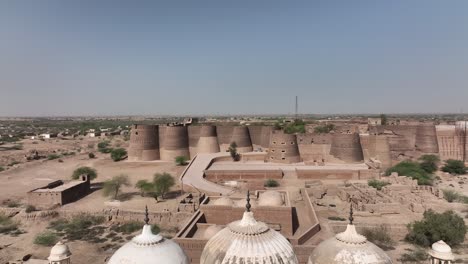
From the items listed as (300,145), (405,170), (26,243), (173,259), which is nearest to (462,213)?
(405,170)

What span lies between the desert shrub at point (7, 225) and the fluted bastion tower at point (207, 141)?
65.6 feet

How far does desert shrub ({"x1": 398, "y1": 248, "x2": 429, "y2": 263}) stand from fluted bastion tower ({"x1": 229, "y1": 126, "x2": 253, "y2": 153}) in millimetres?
23410

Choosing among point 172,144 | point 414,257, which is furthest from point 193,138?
point 414,257

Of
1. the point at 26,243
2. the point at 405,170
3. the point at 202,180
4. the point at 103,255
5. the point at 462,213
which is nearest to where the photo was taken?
the point at 103,255

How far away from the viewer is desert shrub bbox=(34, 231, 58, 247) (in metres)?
13.0

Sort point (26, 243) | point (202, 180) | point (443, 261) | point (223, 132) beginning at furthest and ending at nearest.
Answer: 1. point (223, 132)
2. point (202, 180)
3. point (26, 243)
4. point (443, 261)

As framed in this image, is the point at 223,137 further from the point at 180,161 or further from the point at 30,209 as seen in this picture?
the point at 30,209

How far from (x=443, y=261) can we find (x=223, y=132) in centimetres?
2892

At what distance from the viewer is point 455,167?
A: 2745cm

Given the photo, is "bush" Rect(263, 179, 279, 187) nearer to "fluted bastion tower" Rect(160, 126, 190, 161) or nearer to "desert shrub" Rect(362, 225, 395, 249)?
"desert shrub" Rect(362, 225, 395, 249)

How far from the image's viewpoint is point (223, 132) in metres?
35.6

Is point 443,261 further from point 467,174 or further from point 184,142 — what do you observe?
point 184,142

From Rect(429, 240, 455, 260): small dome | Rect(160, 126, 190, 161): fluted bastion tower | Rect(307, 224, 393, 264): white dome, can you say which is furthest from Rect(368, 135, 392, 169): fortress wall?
Rect(307, 224, 393, 264): white dome

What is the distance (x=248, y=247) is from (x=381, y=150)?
2679 centimetres
